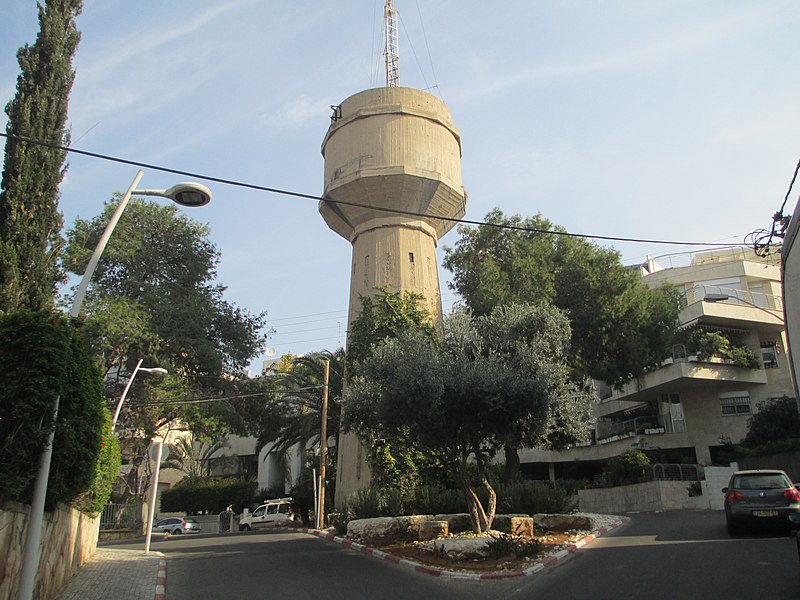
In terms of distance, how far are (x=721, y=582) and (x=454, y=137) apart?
76.1 ft

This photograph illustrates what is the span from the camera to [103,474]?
47.3 ft

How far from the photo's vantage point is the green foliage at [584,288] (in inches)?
1127

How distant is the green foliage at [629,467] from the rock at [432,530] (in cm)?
1633

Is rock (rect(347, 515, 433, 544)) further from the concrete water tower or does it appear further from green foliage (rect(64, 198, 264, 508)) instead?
green foliage (rect(64, 198, 264, 508))

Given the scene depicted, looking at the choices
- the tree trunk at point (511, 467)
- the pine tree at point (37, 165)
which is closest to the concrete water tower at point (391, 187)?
the tree trunk at point (511, 467)

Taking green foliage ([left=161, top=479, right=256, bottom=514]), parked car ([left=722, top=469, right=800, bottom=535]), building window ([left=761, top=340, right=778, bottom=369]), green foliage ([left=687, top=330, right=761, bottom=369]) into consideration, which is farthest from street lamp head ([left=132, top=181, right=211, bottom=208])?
green foliage ([left=161, top=479, right=256, bottom=514])

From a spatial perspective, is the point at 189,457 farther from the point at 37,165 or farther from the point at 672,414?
the point at 37,165

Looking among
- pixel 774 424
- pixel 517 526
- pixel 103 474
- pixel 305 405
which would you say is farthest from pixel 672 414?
pixel 103 474

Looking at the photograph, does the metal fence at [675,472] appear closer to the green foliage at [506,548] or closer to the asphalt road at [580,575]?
the asphalt road at [580,575]

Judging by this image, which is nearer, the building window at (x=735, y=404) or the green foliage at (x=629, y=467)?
the green foliage at (x=629, y=467)

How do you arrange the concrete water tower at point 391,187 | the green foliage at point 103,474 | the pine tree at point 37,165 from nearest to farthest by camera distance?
the pine tree at point 37,165 → the green foliage at point 103,474 → the concrete water tower at point 391,187

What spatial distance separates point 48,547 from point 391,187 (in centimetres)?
1927

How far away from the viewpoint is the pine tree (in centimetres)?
994

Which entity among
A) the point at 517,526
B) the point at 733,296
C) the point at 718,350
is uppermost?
the point at 733,296
